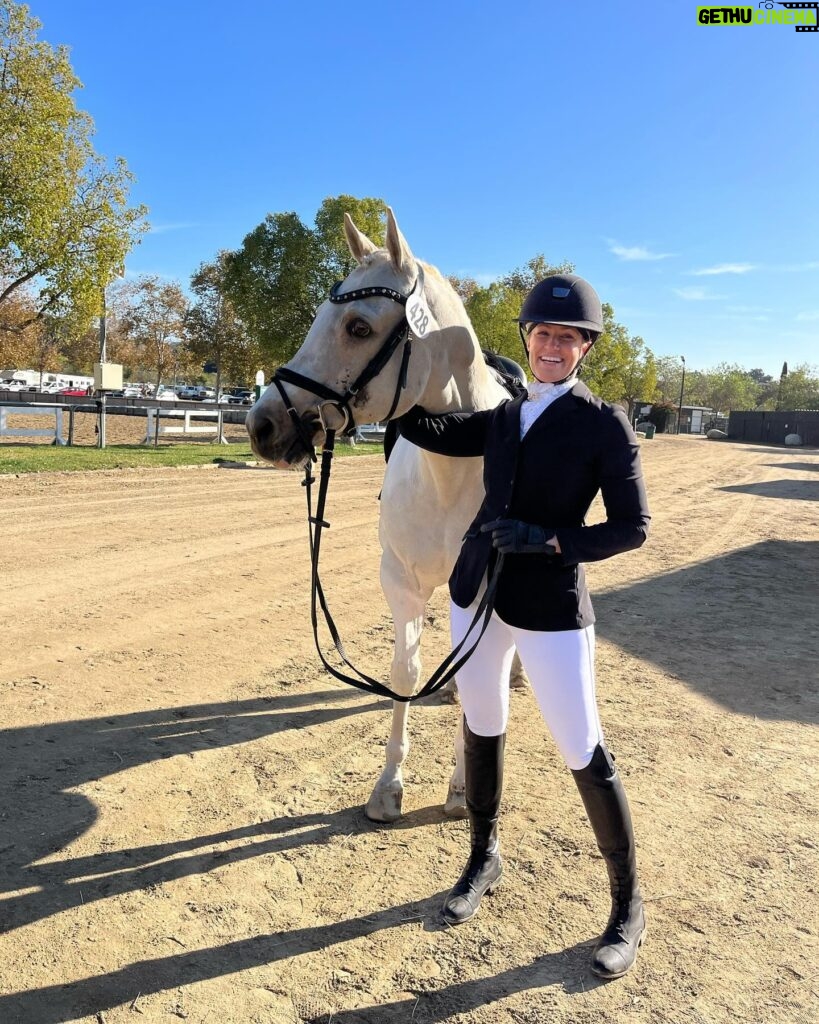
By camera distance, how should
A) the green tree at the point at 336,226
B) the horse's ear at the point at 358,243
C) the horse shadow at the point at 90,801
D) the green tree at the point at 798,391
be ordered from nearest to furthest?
the horse shadow at the point at 90,801, the horse's ear at the point at 358,243, the green tree at the point at 336,226, the green tree at the point at 798,391

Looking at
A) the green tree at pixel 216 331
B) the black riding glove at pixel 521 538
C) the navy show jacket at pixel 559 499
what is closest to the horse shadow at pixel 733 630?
the navy show jacket at pixel 559 499

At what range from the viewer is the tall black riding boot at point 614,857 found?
212 cm

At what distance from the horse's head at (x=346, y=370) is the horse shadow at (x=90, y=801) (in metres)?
1.59

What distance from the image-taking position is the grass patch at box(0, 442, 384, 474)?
40.9ft

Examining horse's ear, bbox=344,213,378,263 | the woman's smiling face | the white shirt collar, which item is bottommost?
the white shirt collar

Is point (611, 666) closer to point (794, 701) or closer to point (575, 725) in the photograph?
point (794, 701)

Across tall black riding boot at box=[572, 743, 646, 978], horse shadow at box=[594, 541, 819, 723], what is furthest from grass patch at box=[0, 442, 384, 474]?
tall black riding boot at box=[572, 743, 646, 978]

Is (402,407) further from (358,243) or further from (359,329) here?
(358,243)

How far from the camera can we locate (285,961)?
216 centimetres

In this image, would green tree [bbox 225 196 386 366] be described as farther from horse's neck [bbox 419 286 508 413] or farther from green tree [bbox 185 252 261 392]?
horse's neck [bbox 419 286 508 413]

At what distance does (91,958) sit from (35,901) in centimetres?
39

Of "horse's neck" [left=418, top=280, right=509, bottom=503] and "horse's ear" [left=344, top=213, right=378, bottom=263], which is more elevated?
"horse's ear" [left=344, top=213, right=378, bottom=263]

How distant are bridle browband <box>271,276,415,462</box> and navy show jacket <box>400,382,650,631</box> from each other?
0.43 metres

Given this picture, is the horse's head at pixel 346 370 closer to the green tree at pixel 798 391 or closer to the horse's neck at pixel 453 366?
the horse's neck at pixel 453 366
